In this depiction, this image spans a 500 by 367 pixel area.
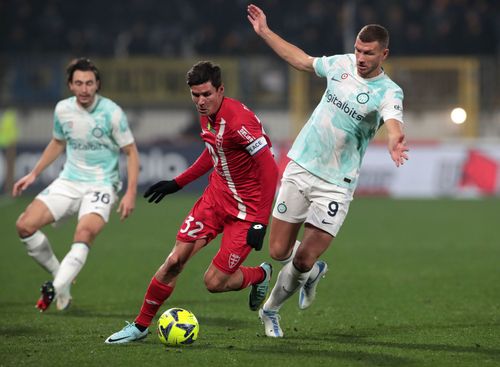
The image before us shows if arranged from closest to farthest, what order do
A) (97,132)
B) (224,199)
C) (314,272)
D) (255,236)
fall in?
(255,236)
(224,199)
(314,272)
(97,132)

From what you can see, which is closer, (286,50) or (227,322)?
(286,50)

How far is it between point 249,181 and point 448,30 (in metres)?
19.4

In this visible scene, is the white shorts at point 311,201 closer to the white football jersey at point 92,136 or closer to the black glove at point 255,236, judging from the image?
the black glove at point 255,236

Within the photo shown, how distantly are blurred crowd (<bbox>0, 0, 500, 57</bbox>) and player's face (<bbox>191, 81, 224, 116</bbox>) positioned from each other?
58.8 ft

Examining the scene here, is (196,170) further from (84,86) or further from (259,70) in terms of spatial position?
(259,70)

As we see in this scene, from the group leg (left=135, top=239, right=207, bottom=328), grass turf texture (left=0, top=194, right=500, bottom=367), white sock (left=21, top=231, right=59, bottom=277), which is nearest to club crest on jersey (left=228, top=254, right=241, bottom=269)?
leg (left=135, top=239, right=207, bottom=328)

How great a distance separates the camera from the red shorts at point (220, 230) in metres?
7.44

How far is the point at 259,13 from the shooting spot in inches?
321

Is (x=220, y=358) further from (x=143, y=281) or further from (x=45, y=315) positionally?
(x=143, y=281)

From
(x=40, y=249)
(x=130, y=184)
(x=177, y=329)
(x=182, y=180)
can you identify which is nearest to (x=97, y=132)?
(x=130, y=184)

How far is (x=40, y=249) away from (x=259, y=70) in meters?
15.5

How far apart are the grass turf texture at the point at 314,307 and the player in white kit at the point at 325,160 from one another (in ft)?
2.16

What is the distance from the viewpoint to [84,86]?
9398 mm

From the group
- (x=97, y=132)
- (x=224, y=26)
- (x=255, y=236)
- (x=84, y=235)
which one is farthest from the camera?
(x=224, y=26)
